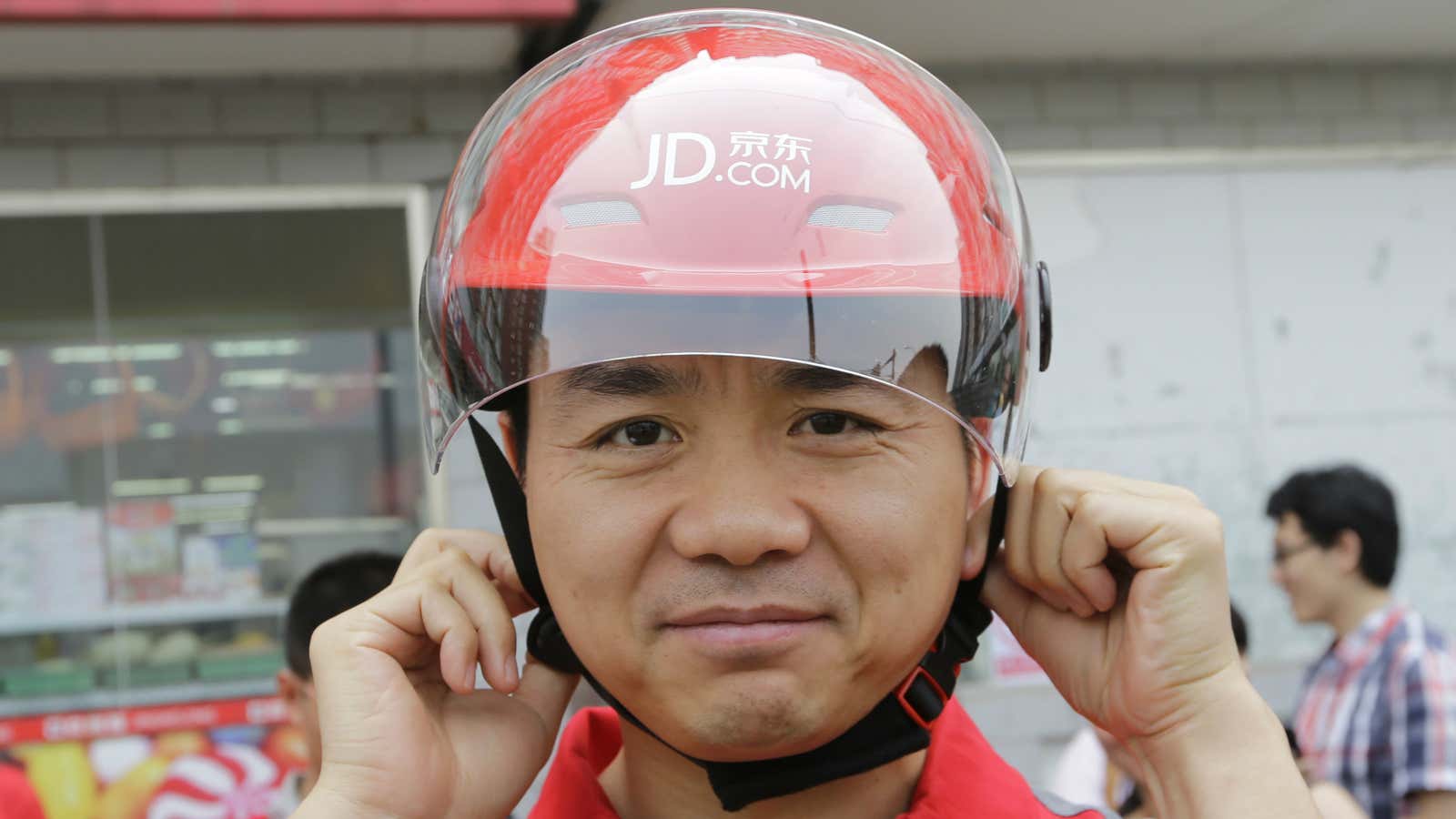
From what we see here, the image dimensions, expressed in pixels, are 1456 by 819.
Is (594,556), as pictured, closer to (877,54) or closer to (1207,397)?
(877,54)

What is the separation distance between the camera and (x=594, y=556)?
1.38 meters

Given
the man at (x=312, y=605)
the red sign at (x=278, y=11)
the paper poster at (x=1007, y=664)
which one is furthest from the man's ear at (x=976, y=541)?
the paper poster at (x=1007, y=664)

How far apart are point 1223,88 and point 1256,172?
38 centimetres

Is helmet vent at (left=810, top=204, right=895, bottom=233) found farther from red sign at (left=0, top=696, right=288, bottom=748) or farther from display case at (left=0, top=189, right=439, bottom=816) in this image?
red sign at (left=0, top=696, right=288, bottom=748)

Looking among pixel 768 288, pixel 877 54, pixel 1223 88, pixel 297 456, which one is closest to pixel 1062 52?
pixel 1223 88

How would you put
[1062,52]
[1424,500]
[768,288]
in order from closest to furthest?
[768,288]
[1062,52]
[1424,500]

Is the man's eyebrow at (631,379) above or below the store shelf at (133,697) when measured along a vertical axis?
above

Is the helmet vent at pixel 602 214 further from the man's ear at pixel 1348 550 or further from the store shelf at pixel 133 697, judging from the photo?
the store shelf at pixel 133 697

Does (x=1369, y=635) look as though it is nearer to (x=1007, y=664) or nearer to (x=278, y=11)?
(x=1007, y=664)

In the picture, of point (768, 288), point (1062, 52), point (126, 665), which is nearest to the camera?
point (768, 288)

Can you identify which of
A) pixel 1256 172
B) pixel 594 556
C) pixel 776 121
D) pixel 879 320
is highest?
pixel 1256 172

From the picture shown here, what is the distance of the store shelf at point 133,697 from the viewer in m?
5.51

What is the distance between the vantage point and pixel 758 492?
1.33m

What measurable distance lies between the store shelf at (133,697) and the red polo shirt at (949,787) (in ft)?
13.9
